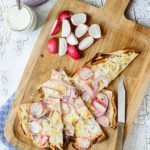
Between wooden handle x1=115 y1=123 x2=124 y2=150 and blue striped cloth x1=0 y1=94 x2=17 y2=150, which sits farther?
blue striped cloth x1=0 y1=94 x2=17 y2=150

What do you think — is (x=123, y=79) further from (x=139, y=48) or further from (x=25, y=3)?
(x=25, y=3)

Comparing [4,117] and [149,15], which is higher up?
[149,15]

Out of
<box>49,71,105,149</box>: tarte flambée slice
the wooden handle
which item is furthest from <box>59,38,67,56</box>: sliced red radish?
the wooden handle

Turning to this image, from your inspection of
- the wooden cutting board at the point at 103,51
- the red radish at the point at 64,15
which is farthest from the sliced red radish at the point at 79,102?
the red radish at the point at 64,15

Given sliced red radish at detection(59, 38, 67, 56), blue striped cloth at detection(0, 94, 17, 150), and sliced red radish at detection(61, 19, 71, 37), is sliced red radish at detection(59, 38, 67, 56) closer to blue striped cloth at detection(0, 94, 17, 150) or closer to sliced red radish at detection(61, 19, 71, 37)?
sliced red radish at detection(61, 19, 71, 37)

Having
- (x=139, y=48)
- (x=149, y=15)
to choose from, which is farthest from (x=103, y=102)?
(x=149, y=15)

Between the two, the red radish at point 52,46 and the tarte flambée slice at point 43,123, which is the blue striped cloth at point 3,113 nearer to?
the tarte flambée slice at point 43,123
